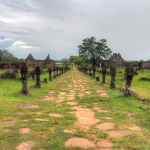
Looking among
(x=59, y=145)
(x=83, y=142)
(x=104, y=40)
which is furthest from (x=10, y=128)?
(x=104, y=40)

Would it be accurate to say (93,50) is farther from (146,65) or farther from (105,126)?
(105,126)

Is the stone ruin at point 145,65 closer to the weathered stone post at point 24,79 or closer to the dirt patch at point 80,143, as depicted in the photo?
the weathered stone post at point 24,79

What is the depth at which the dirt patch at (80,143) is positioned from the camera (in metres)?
3.75

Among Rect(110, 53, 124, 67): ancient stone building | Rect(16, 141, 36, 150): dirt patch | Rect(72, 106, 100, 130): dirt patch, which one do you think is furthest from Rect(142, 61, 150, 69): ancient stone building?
Rect(16, 141, 36, 150): dirt patch

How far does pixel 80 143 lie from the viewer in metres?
3.88

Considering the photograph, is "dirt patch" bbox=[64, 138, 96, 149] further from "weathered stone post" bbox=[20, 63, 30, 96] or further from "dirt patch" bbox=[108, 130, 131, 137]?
"weathered stone post" bbox=[20, 63, 30, 96]

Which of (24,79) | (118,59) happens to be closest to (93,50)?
(118,59)

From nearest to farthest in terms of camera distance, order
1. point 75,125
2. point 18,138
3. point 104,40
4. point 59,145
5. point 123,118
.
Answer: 1. point 59,145
2. point 18,138
3. point 75,125
4. point 123,118
5. point 104,40

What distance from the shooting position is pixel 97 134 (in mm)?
4520

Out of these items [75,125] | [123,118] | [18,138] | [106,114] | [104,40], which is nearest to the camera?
[18,138]

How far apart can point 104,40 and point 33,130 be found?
194ft

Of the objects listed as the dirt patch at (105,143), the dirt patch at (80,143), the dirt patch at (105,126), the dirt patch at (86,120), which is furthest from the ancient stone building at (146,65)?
the dirt patch at (80,143)

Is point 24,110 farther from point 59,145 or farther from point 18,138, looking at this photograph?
point 59,145

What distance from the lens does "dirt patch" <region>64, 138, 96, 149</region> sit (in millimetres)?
3747
